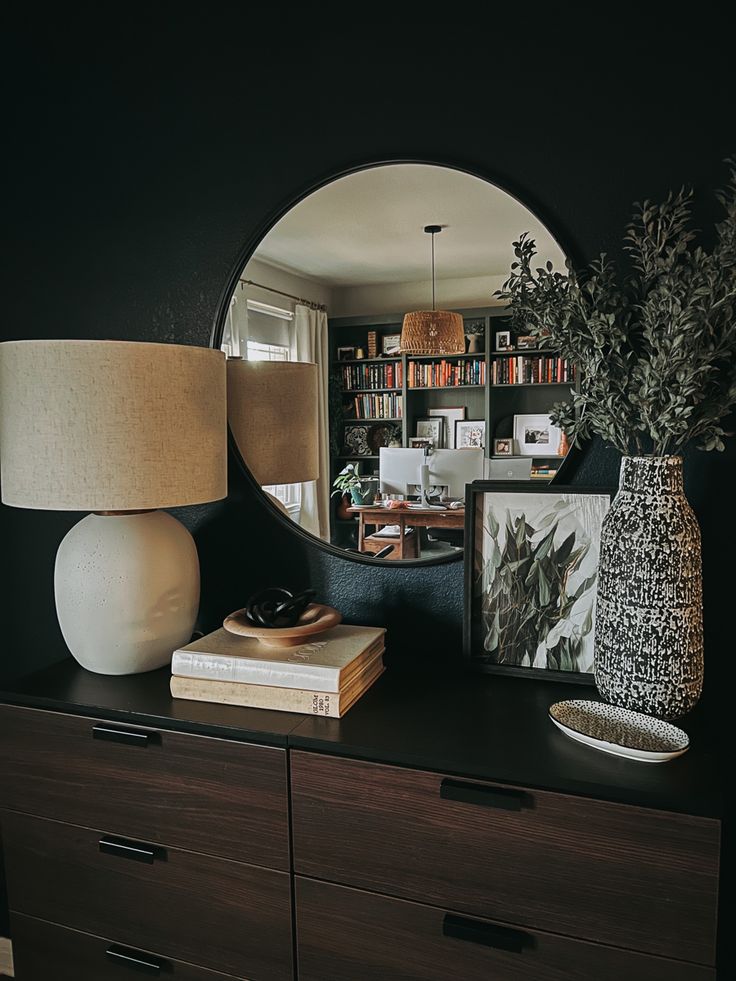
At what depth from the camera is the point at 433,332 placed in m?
1.57

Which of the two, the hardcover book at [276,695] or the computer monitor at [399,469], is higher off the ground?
the computer monitor at [399,469]

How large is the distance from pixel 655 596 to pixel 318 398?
0.82 m

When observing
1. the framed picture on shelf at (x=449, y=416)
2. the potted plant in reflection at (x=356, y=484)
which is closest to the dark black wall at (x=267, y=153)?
the potted plant in reflection at (x=356, y=484)

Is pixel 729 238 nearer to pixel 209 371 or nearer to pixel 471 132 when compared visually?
pixel 471 132

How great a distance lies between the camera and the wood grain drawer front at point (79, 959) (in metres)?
1.40

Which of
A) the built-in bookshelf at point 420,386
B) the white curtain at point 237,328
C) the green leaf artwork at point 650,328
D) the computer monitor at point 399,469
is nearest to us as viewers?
the green leaf artwork at point 650,328

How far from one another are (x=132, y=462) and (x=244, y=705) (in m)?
0.48

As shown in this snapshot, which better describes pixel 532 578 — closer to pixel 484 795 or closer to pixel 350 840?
pixel 484 795

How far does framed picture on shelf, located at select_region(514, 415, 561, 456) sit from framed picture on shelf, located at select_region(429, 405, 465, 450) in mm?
120

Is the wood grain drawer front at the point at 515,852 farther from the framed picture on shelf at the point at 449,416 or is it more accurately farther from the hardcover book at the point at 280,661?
the framed picture on shelf at the point at 449,416

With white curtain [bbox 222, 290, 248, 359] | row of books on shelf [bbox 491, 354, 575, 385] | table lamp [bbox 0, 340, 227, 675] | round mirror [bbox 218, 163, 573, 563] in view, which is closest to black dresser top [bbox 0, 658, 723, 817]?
table lamp [bbox 0, 340, 227, 675]

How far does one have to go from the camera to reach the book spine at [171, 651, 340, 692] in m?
1.30

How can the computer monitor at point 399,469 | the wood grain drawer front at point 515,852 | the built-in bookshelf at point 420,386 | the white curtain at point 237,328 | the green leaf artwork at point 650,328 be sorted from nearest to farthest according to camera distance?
the wood grain drawer front at point 515,852 < the green leaf artwork at point 650,328 < the built-in bookshelf at point 420,386 < the computer monitor at point 399,469 < the white curtain at point 237,328

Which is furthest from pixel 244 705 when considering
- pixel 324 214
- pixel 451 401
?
pixel 324 214
